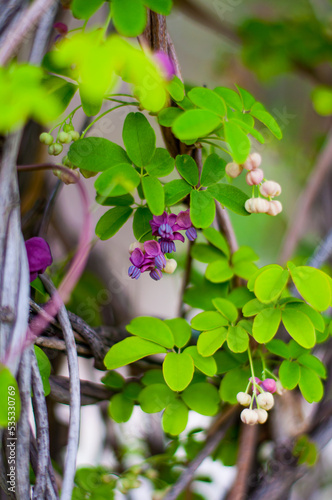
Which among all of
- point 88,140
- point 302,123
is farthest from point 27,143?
point 302,123

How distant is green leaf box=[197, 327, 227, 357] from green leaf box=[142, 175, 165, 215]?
0.54 ft

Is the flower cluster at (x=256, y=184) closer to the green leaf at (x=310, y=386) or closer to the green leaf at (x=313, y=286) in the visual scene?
the green leaf at (x=313, y=286)

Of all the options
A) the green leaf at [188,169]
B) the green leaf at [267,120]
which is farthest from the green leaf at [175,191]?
the green leaf at [267,120]

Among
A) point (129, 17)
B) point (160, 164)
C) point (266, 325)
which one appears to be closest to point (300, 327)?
point (266, 325)

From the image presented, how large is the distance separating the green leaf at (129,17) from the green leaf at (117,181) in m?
0.13

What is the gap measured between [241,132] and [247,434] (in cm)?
49

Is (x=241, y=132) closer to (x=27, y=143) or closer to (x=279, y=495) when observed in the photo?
(x=27, y=143)

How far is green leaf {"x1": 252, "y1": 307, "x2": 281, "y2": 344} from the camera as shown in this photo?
467 millimetres

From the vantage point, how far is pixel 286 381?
50 cm

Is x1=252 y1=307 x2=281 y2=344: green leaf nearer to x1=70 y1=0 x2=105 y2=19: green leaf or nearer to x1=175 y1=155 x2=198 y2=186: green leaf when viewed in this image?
x1=175 y1=155 x2=198 y2=186: green leaf

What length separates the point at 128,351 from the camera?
50 centimetres

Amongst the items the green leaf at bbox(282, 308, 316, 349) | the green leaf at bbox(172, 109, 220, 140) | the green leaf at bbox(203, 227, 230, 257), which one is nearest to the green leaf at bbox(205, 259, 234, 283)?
the green leaf at bbox(203, 227, 230, 257)

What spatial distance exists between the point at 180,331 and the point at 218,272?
11 centimetres

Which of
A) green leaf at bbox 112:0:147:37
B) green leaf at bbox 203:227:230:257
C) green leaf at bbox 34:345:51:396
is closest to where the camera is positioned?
green leaf at bbox 112:0:147:37
